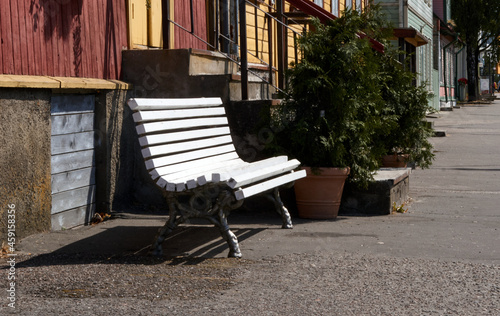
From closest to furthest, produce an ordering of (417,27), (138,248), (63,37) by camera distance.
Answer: (138,248) → (63,37) → (417,27)

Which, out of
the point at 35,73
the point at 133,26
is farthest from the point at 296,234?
the point at 133,26

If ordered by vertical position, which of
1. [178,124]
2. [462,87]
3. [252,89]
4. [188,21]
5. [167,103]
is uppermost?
[462,87]

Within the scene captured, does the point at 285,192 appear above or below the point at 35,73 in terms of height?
below

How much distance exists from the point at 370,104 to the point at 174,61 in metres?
1.95

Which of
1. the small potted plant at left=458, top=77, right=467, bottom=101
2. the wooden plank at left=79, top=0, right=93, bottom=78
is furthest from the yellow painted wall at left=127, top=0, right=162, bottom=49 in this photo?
the small potted plant at left=458, top=77, right=467, bottom=101

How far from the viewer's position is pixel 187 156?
6145 millimetres

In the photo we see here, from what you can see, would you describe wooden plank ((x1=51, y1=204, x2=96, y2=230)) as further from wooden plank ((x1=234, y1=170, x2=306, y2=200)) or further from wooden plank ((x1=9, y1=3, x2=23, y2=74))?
wooden plank ((x1=234, y1=170, x2=306, y2=200))

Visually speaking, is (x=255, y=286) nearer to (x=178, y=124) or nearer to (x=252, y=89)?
(x=178, y=124)

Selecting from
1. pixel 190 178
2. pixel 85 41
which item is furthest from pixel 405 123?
pixel 190 178

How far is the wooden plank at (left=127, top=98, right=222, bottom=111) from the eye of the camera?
18.2ft

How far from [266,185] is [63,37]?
92.7 inches

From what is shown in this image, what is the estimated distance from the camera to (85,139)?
7.16 meters

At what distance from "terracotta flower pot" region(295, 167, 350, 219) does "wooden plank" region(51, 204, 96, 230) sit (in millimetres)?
1929

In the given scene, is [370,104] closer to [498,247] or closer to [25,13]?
[498,247]
